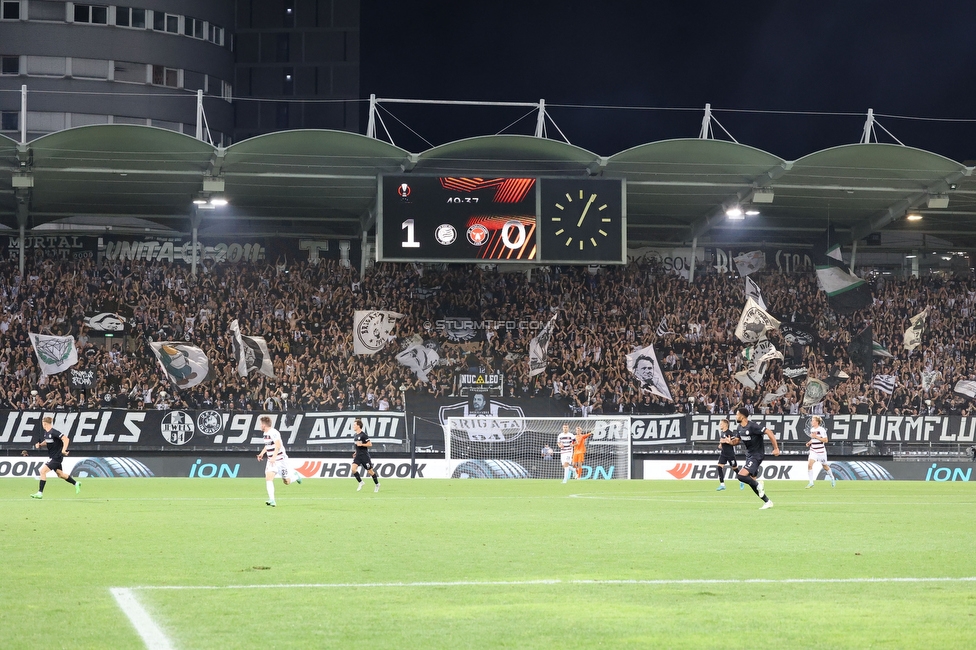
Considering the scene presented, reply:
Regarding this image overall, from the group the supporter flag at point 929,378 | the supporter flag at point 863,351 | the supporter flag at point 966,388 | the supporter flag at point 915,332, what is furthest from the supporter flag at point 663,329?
the supporter flag at point 966,388

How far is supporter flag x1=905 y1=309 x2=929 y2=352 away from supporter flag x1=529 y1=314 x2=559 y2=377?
14.2 metres

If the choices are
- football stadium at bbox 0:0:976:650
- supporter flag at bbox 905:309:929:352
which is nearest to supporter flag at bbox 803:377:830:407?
football stadium at bbox 0:0:976:650

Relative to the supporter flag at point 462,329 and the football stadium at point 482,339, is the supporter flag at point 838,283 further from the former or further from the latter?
the supporter flag at point 462,329

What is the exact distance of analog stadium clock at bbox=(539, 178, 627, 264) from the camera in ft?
123

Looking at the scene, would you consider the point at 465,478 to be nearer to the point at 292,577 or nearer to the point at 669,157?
the point at 669,157

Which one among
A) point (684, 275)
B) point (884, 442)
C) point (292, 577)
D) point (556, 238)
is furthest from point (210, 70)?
point (292, 577)

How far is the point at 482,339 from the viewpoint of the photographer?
45719mm

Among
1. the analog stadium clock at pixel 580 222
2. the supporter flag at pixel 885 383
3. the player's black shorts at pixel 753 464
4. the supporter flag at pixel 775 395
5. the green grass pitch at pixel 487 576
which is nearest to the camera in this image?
the green grass pitch at pixel 487 576

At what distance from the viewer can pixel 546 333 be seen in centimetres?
4538

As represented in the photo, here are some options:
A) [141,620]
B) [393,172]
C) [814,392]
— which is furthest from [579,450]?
[141,620]

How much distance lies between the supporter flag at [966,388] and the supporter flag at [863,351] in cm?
317

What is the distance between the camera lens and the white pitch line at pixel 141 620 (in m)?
7.46

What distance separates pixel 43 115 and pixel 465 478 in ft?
123

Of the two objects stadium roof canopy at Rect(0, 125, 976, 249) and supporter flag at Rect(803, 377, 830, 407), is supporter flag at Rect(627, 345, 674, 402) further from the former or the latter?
stadium roof canopy at Rect(0, 125, 976, 249)
